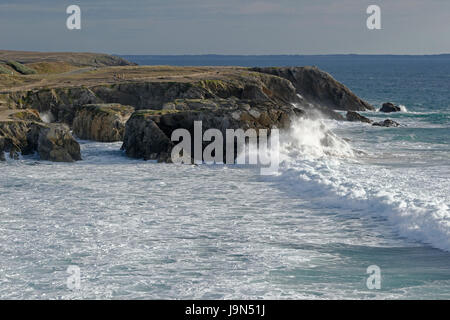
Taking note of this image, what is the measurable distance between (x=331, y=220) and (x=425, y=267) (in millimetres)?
4468

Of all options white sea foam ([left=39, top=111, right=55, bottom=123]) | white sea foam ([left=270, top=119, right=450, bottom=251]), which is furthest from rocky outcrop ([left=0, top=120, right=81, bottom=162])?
white sea foam ([left=39, top=111, right=55, bottom=123])

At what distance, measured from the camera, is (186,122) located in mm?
30938

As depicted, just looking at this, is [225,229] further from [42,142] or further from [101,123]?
[101,123]

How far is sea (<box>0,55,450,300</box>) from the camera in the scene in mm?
12469

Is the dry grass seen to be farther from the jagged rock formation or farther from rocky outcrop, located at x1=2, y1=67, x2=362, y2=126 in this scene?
rocky outcrop, located at x1=2, y1=67, x2=362, y2=126

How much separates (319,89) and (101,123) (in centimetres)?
3084

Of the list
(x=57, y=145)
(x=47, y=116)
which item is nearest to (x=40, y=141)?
(x=57, y=145)

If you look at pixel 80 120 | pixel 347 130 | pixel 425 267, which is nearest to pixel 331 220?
pixel 425 267

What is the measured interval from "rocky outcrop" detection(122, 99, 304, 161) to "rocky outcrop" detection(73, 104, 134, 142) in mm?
4256

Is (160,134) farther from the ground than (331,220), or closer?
farther from the ground

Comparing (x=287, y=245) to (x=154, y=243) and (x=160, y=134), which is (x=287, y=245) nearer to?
(x=154, y=243)

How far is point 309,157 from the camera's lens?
28938 millimetres

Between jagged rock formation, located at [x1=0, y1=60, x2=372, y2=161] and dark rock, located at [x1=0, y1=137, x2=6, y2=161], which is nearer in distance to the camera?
dark rock, located at [x1=0, y1=137, x2=6, y2=161]

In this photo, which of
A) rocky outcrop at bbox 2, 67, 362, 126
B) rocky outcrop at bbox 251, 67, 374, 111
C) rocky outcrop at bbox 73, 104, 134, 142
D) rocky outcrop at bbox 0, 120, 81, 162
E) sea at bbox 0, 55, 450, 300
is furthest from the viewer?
rocky outcrop at bbox 251, 67, 374, 111
